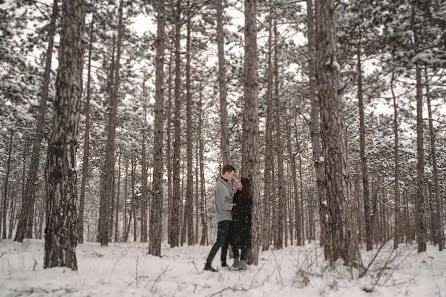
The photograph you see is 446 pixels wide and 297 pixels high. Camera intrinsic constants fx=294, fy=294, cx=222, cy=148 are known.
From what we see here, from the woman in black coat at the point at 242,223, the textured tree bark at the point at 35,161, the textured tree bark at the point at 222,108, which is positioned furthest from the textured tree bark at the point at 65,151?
the textured tree bark at the point at 35,161

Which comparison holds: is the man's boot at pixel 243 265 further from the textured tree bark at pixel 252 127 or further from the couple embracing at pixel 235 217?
the textured tree bark at pixel 252 127

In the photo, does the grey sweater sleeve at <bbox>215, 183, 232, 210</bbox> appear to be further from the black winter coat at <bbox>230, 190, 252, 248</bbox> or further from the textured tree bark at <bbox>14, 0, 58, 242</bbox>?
the textured tree bark at <bbox>14, 0, 58, 242</bbox>

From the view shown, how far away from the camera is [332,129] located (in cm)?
519

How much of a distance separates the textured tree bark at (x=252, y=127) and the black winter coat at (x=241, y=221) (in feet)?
1.58

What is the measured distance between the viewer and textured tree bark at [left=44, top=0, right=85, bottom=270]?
4289 millimetres

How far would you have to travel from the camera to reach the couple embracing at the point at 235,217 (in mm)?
5605

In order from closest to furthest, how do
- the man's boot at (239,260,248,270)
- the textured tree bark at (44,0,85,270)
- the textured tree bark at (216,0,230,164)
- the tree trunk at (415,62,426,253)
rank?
the textured tree bark at (44,0,85,270)
the man's boot at (239,260,248,270)
the textured tree bark at (216,0,230,164)
the tree trunk at (415,62,426,253)

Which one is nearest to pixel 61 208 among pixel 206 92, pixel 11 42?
pixel 11 42

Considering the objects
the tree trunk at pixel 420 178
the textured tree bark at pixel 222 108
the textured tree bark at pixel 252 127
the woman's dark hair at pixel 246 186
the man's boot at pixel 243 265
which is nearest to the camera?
the man's boot at pixel 243 265

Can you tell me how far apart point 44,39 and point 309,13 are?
10.5 meters

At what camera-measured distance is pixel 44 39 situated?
12.0 meters

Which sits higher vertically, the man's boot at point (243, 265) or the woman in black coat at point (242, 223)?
the woman in black coat at point (242, 223)

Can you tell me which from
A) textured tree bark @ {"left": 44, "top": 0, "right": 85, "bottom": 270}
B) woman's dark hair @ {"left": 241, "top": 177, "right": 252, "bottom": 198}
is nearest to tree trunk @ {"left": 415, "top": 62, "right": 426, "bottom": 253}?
woman's dark hair @ {"left": 241, "top": 177, "right": 252, "bottom": 198}

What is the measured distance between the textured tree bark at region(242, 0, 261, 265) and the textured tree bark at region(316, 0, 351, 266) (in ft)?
5.44
